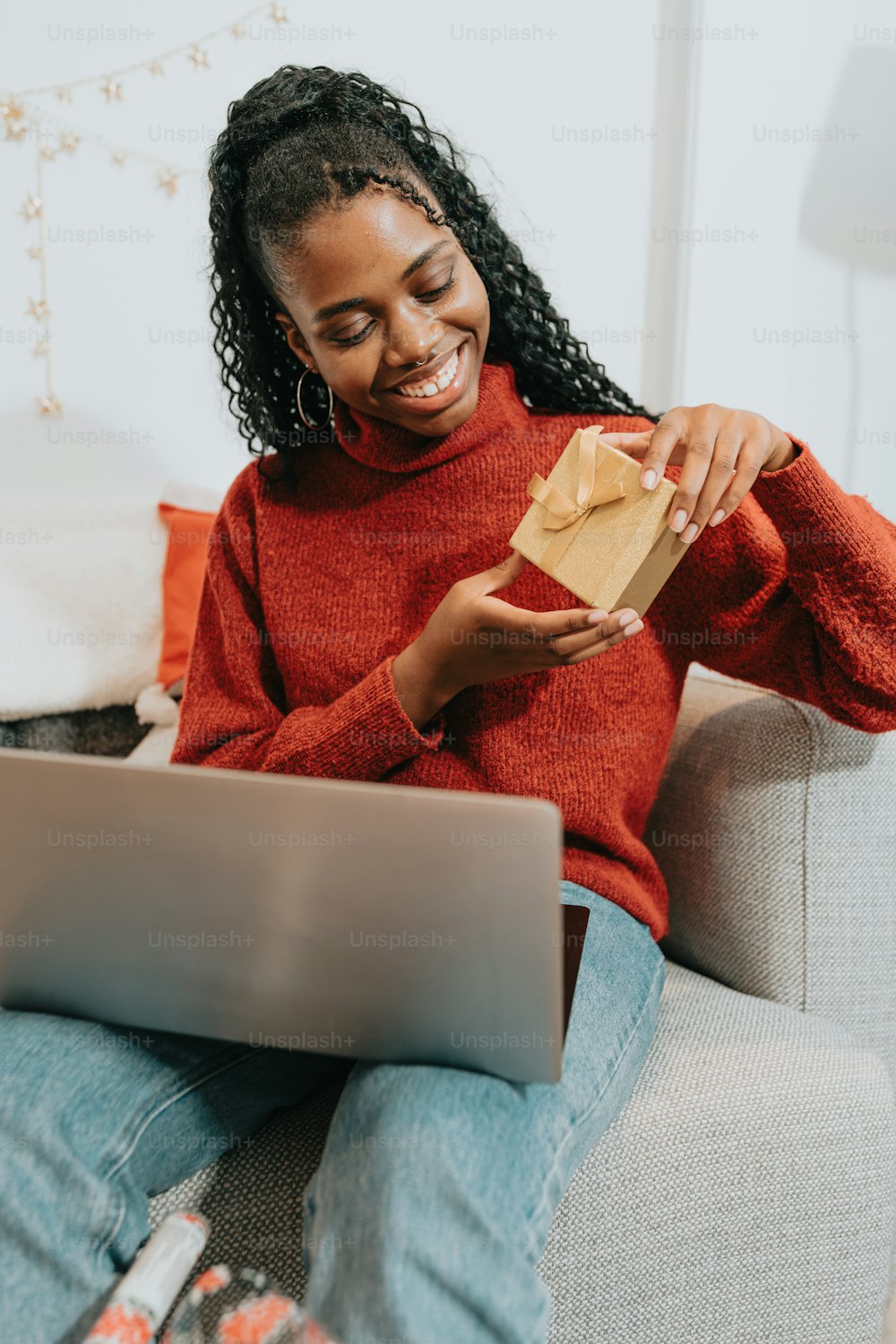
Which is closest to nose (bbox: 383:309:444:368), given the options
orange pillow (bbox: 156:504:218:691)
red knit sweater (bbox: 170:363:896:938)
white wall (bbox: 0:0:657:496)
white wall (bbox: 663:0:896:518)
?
red knit sweater (bbox: 170:363:896:938)

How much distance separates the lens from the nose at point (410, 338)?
930 mm

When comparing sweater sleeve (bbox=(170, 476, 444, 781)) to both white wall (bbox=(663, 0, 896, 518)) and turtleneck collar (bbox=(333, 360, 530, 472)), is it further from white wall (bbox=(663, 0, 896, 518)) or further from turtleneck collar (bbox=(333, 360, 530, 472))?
white wall (bbox=(663, 0, 896, 518))

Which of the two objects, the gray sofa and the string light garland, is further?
the string light garland

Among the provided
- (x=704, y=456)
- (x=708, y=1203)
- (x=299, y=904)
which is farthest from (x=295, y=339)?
(x=708, y=1203)

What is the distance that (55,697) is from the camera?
145 cm

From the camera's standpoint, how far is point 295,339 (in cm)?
109

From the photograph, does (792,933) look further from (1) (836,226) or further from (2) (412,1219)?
(1) (836,226)

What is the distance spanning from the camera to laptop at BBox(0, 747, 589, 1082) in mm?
577

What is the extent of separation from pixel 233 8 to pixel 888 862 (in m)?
Result: 1.51

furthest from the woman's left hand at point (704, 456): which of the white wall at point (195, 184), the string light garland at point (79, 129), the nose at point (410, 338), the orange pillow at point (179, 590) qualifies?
the string light garland at point (79, 129)

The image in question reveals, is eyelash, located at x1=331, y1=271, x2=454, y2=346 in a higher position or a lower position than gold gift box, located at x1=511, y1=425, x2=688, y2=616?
higher

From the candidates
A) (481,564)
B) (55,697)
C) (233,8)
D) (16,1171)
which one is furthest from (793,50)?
(16,1171)

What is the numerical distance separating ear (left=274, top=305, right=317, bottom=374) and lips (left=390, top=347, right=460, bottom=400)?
0.17 m

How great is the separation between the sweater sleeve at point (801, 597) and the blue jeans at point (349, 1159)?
316mm
